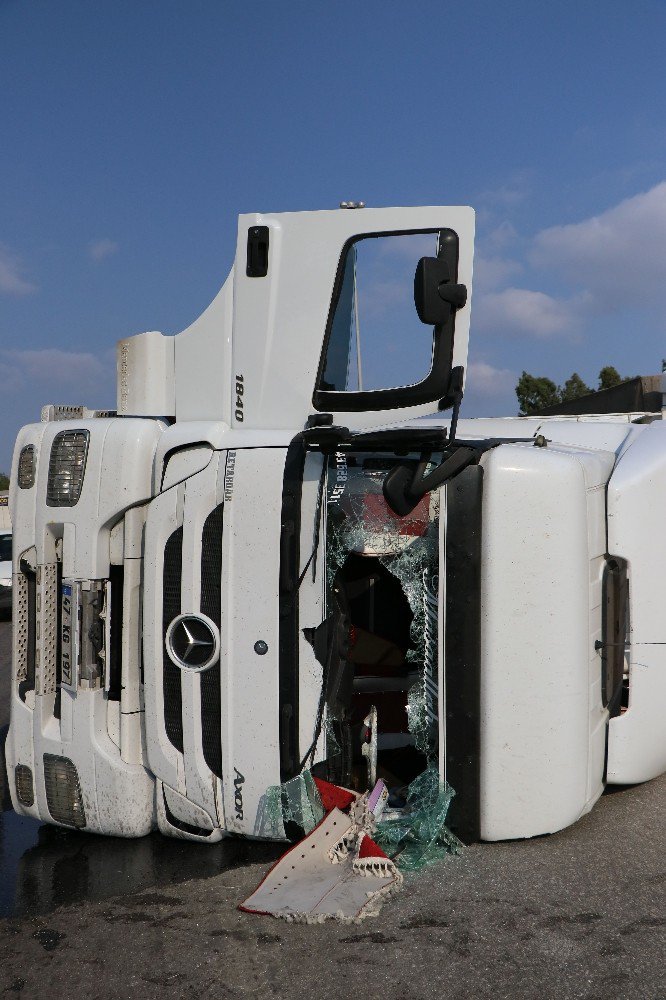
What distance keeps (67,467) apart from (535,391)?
97.8 feet

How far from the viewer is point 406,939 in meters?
2.66

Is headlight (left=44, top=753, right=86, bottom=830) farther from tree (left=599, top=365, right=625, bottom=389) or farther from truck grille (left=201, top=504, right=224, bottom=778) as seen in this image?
tree (left=599, top=365, right=625, bottom=389)

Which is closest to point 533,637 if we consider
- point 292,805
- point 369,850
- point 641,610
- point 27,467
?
point 641,610

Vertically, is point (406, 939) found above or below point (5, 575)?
below

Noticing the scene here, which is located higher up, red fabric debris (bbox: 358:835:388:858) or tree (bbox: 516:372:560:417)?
tree (bbox: 516:372:560:417)

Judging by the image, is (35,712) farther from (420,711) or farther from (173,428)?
(420,711)

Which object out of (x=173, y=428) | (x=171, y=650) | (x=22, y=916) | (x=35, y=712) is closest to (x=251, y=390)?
(x=173, y=428)

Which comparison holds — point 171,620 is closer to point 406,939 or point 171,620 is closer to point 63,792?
point 63,792

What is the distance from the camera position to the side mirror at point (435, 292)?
3125mm

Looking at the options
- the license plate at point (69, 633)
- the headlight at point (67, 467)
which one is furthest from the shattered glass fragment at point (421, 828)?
the headlight at point (67, 467)

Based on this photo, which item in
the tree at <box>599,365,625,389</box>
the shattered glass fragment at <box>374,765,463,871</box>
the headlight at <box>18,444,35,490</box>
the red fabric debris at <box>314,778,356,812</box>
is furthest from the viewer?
the tree at <box>599,365,625,389</box>

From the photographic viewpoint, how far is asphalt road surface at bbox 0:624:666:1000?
2.44 metres

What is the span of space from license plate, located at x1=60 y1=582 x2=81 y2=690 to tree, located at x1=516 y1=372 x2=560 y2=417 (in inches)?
1143

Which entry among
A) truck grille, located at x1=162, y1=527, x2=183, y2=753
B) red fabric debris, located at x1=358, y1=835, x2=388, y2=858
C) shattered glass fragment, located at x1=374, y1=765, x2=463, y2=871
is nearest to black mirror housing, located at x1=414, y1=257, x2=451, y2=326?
truck grille, located at x1=162, y1=527, x2=183, y2=753
